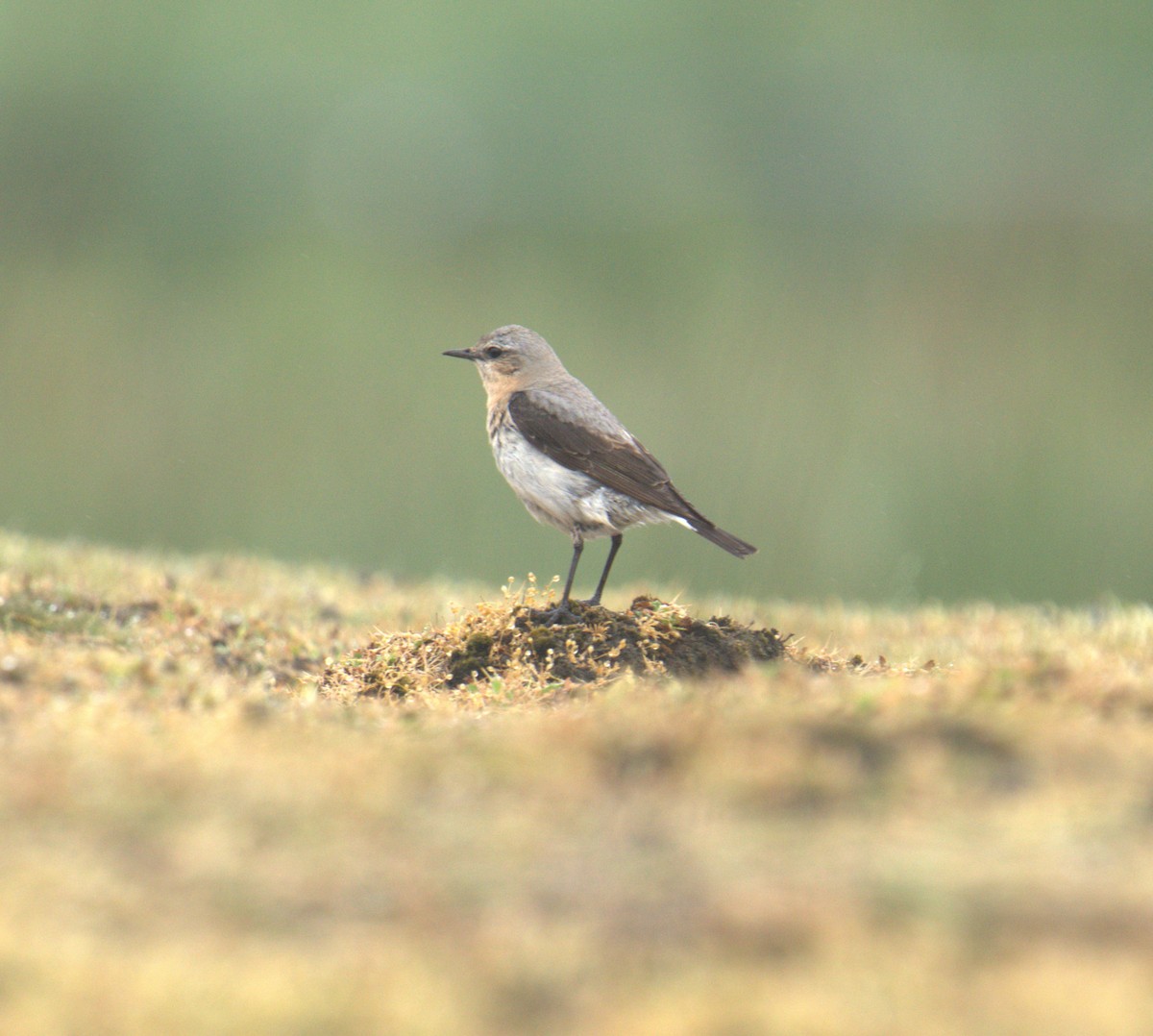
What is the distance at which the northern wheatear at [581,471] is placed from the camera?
7914 millimetres

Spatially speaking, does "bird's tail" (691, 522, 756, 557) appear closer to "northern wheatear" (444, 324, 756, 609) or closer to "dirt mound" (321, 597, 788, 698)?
"northern wheatear" (444, 324, 756, 609)

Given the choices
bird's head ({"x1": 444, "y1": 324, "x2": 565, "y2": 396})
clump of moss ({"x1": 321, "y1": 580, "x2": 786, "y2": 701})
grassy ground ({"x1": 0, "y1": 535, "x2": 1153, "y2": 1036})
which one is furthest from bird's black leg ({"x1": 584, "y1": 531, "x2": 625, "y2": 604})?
grassy ground ({"x1": 0, "y1": 535, "x2": 1153, "y2": 1036})

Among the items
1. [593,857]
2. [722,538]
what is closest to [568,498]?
[722,538]

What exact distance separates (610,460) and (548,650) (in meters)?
1.44

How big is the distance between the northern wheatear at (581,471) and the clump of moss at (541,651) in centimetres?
48

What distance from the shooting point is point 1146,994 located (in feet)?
10.2

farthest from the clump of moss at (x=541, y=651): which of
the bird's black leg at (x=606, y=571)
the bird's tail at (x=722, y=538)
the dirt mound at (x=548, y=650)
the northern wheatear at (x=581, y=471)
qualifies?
the bird's tail at (x=722, y=538)

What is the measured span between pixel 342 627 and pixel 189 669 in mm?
3111

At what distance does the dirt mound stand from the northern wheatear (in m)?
0.49

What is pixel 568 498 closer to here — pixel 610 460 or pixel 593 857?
pixel 610 460

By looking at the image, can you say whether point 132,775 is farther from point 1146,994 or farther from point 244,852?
point 1146,994

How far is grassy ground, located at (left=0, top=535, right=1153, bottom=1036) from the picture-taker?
10.4 ft

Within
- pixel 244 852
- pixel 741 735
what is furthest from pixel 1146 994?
pixel 244 852

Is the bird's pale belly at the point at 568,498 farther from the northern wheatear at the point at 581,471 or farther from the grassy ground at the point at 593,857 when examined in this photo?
the grassy ground at the point at 593,857
